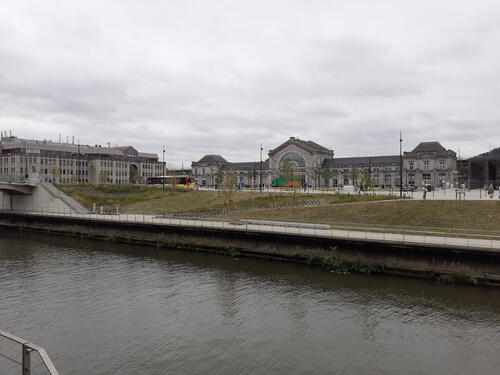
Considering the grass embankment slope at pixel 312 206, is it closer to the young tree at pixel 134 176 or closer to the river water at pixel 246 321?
the river water at pixel 246 321

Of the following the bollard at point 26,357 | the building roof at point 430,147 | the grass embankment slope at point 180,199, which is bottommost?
the bollard at point 26,357

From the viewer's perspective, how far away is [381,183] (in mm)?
115562

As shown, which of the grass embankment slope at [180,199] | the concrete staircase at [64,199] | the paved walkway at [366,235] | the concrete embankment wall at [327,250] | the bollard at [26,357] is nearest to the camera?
the bollard at [26,357]

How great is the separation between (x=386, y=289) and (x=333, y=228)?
13801 mm

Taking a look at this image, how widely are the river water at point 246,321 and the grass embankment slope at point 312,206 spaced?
1431 centimetres

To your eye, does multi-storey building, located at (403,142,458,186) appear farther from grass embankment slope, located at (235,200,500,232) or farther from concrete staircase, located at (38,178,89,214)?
concrete staircase, located at (38,178,89,214)

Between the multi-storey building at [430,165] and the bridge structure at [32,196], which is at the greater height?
the multi-storey building at [430,165]

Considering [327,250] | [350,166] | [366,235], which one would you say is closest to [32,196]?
[327,250]

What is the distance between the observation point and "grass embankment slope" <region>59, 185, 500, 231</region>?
3975 centimetres

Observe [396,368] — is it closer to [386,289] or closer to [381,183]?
[386,289]

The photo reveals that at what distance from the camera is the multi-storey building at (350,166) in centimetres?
10819

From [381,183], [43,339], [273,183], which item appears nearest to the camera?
[43,339]

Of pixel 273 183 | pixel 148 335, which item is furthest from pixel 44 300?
pixel 273 183

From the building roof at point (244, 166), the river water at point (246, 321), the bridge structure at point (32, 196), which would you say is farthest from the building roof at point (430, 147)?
the river water at point (246, 321)
